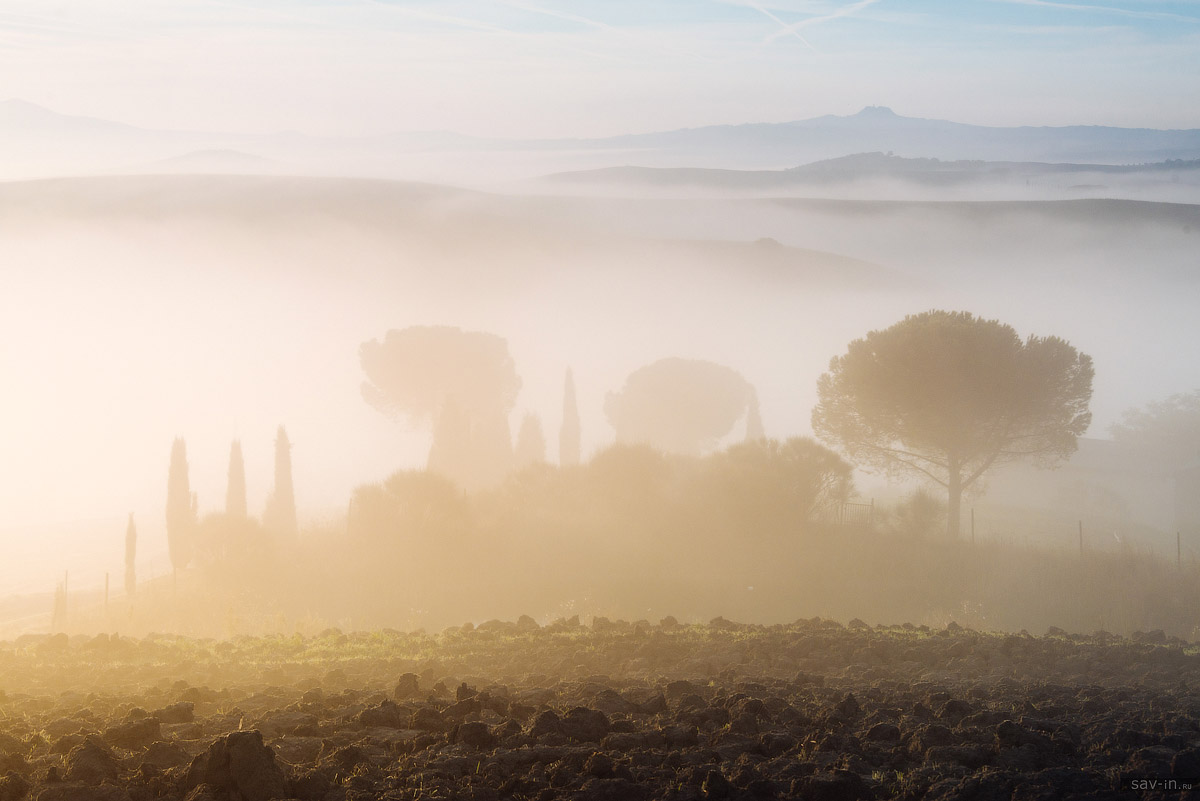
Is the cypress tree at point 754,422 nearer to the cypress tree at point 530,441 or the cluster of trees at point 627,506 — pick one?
the cypress tree at point 530,441

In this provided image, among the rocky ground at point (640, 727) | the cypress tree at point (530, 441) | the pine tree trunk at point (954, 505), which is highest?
the cypress tree at point (530, 441)

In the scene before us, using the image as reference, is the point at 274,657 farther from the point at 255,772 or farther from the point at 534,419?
the point at 534,419

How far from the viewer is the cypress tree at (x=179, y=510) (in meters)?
35.6

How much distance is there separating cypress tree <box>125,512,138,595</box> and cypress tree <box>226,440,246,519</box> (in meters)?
6.12

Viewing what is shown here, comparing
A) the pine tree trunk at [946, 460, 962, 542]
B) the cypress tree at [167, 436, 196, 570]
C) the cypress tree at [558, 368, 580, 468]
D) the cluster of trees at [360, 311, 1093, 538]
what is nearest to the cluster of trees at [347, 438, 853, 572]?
the cluster of trees at [360, 311, 1093, 538]

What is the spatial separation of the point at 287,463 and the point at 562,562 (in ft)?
59.3

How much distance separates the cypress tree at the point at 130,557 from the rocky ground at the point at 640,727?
19.9 metres

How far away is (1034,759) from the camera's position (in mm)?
7109

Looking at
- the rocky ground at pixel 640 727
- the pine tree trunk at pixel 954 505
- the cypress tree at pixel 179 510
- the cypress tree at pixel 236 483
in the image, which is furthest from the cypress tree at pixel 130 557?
the pine tree trunk at pixel 954 505

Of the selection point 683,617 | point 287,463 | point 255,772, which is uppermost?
point 287,463

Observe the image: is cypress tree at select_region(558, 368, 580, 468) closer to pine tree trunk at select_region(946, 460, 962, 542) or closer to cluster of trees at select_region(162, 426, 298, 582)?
cluster of trees at select_region(162, 426, 298, 582)

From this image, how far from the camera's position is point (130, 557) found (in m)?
33.1

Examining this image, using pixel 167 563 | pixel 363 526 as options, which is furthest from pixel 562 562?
pixel 167 563

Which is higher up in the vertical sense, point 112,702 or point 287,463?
point 287,463
